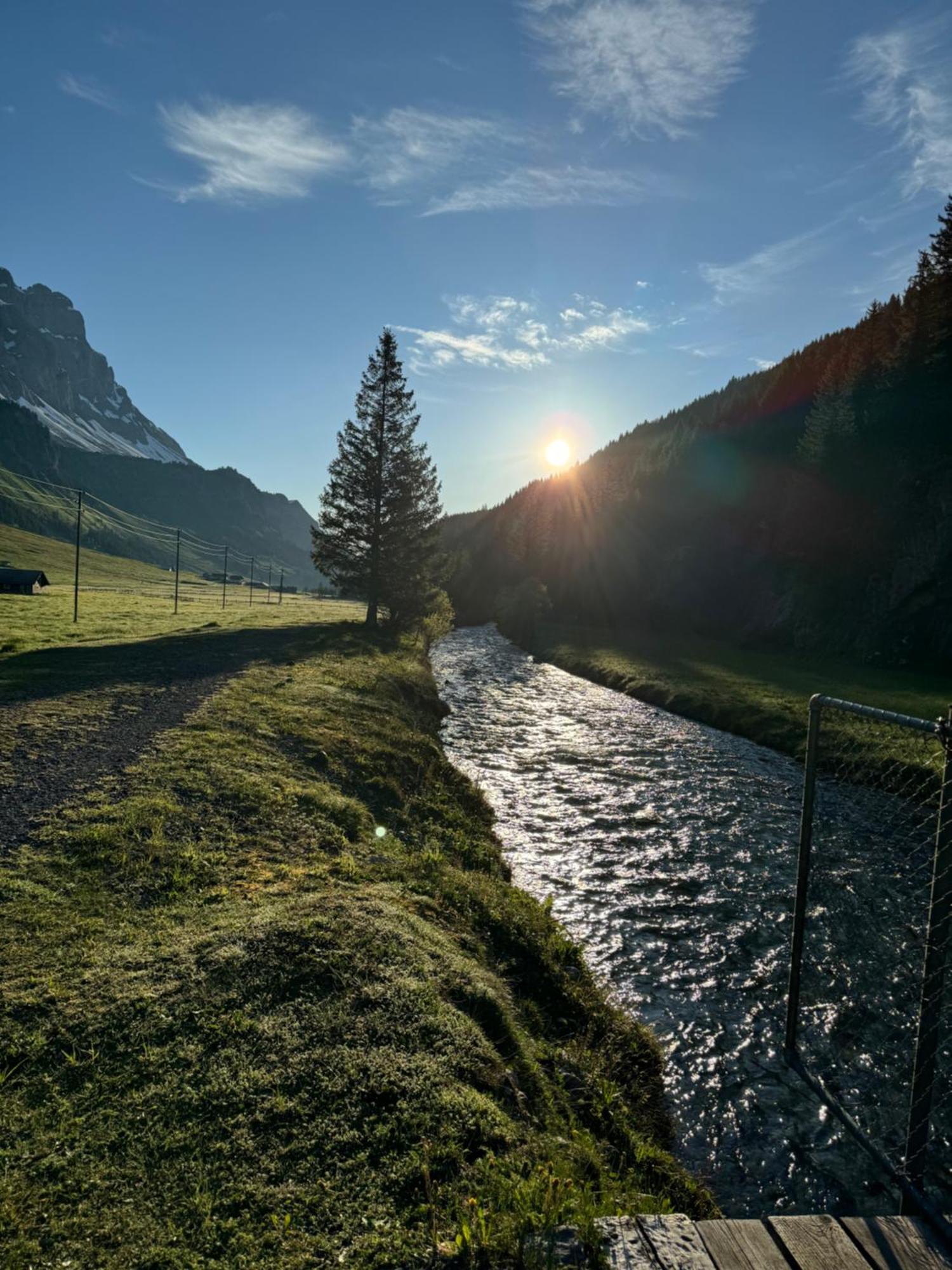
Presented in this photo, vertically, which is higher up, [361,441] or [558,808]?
[361,441]

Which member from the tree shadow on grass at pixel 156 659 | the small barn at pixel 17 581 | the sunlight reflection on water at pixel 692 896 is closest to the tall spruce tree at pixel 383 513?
the tree shadow on grass at pixel 156 659

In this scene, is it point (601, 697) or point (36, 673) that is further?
point (601, 697)

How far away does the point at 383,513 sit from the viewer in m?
49.5

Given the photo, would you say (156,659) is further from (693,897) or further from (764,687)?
(764,687)

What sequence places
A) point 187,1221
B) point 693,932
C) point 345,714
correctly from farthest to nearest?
point 345,714, point 693,932, point 187,1221

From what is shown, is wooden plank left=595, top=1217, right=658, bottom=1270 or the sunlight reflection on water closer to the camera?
wooden plank left=595, top=1217, right=658, bottom=1270

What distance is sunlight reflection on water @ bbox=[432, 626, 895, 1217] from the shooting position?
8414 millimetres

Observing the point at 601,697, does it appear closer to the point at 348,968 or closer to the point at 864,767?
the point at 864,767

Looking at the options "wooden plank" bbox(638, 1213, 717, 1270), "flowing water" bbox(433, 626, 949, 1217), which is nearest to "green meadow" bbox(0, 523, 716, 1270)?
"wooden plank" bbox(638, 1213, 717, 1270)

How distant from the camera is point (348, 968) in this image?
845 centimetres

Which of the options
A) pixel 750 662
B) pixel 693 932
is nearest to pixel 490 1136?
pixel 693 932

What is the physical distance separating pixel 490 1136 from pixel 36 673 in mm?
23568

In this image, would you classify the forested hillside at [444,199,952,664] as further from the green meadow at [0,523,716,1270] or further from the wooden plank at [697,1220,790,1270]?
the wooden plank at [697,1220,790,1270]

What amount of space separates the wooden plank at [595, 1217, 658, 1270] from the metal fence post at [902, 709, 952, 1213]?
9.02 feet
